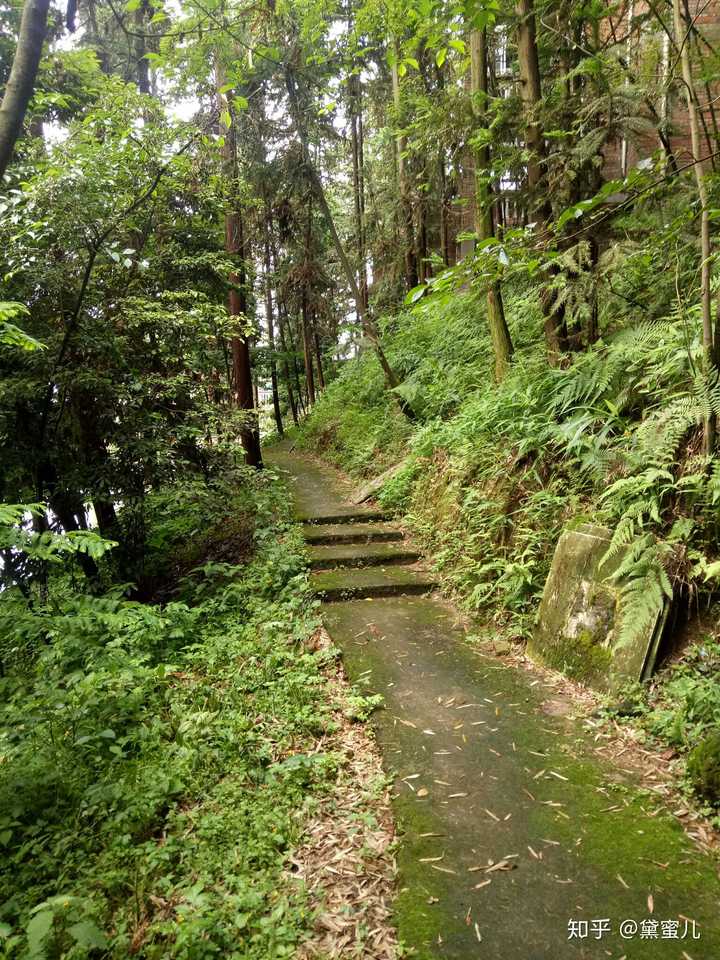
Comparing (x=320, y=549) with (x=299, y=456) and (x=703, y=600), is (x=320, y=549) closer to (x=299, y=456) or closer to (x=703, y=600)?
(x=703, y=600)

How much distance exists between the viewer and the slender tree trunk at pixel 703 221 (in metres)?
3.28

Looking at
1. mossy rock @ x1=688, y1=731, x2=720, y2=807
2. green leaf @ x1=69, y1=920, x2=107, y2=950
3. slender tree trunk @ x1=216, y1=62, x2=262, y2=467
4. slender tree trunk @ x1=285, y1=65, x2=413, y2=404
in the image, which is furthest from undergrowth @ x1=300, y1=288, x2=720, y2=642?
slender tree trunk @ x1=216, y1=62, x2=262, y2=467

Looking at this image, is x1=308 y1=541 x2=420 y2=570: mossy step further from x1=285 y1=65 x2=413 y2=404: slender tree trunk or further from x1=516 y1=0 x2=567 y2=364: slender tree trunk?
x1=285 y1=65 x2=413 y2=404: slender tree trunk

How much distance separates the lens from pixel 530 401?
5.39m

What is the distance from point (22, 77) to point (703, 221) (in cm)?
391

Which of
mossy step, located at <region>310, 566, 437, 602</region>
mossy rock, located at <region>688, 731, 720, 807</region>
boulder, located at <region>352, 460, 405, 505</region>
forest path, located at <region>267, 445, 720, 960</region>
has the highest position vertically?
boulder, located at <region>352, 460, 405, 505</region>

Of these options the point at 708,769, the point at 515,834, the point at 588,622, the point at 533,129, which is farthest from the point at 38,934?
the point at 533,129

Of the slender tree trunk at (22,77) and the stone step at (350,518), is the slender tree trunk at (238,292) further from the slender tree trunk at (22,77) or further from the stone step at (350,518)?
the slender tree trunk at (22,77)

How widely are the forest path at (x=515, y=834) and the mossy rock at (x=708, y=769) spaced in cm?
26

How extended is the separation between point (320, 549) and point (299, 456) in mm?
8149

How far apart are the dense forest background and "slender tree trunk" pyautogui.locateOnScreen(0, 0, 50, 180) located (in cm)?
1

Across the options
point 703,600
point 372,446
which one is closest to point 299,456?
point 372,446

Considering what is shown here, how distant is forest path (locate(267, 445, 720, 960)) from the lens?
2152mm

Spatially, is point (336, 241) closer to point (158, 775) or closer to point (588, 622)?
point (588, 622)
